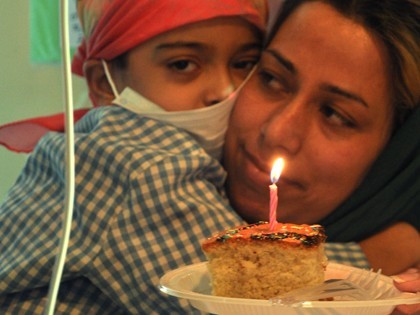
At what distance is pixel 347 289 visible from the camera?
711 millimetres

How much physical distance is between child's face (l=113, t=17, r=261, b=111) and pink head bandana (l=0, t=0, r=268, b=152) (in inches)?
0.7

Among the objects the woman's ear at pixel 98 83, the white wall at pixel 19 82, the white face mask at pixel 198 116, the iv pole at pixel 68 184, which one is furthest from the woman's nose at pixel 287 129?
the white wall at pixel 19 82

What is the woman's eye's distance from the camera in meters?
1.17

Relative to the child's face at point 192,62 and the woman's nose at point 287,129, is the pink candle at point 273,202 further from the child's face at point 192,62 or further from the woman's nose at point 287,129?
the child's face at point 192,62

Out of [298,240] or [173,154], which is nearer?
[298,240]

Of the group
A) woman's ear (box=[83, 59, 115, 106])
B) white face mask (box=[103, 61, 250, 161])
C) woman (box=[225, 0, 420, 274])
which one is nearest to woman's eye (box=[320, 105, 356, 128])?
woman (box=[225, 0, 420, 274])

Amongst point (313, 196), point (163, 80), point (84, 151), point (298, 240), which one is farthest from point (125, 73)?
point (298, 240)

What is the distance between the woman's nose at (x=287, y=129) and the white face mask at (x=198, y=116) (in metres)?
0.11

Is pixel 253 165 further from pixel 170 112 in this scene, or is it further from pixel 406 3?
pixel 406 3

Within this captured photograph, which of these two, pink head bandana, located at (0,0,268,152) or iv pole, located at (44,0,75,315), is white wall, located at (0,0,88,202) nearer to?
pink head bandana, located at (0,0,268,152)

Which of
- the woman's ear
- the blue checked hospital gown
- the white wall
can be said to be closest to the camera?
the blue checked hospital gown

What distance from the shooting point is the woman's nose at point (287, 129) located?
3.66 feet

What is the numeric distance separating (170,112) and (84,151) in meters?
0.15

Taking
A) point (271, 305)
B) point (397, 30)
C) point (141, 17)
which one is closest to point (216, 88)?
point (141, 17)
